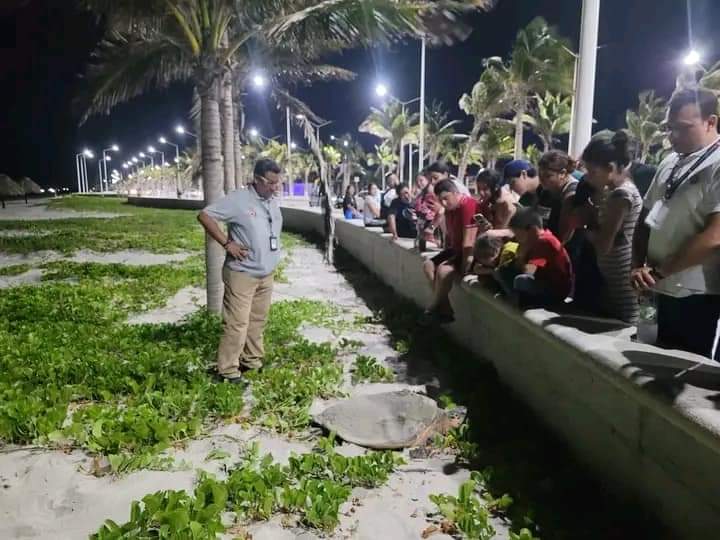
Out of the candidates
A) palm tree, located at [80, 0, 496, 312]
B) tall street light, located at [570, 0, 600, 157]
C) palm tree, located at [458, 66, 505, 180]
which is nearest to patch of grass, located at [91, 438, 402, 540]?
palm tree, located at [80, 0, 496, 312]

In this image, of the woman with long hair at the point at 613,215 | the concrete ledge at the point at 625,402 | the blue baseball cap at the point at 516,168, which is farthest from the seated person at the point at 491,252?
the woman with long hair at the point at 613,215

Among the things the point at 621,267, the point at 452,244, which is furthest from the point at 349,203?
the point at 621,267

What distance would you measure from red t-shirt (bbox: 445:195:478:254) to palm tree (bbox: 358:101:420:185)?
165ft

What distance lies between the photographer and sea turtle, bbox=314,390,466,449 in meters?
4.39

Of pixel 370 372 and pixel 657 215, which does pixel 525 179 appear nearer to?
pixel 370 372

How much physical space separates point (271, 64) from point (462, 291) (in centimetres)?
793

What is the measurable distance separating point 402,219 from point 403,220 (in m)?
0.03

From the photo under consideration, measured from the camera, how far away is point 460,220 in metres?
6.50

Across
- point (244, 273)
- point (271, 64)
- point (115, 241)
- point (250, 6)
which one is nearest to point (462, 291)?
point (244, 273)

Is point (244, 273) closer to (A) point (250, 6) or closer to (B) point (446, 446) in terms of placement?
(B) point (446, 446)

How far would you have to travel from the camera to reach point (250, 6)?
7.06 meters

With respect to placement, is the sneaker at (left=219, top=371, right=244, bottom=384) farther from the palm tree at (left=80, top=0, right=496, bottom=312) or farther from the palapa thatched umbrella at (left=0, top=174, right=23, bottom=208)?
the palapa thatched umbrella at (left=0, top=174, right=23, bottom=208)

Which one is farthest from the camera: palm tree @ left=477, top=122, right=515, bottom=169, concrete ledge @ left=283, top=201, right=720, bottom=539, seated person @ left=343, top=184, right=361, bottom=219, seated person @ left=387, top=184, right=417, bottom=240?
palm tree @ left=477, top=122, right=515, bottom=169

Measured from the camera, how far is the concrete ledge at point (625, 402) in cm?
264
